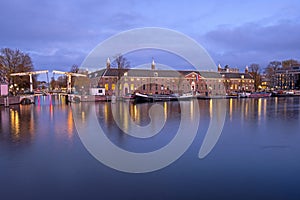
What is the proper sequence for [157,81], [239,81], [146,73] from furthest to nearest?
[239,81] < [157,81] < [146,73]

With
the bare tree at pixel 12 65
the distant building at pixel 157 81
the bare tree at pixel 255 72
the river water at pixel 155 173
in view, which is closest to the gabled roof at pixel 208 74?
the distant building at pixel 157 81

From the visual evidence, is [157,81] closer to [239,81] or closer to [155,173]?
[239,81]

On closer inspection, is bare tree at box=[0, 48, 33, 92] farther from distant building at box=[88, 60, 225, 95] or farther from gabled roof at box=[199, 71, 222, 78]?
gabled roof at box=[199, 71, 222, 78]

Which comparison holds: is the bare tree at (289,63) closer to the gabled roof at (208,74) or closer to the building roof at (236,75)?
the building roof at (236,75)

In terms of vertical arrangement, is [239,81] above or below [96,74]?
below

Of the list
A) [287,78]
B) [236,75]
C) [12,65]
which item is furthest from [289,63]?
[12,65]

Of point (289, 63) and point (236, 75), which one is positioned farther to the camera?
point (289, 63)

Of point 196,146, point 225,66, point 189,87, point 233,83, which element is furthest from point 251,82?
point 196,146

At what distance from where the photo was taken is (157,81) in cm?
7412

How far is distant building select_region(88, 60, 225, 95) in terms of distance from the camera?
68688 mm

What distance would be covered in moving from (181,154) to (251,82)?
90.0m

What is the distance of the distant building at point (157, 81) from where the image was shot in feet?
225

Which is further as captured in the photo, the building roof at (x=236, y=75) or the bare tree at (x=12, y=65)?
the building roof at (x=236, y=75)

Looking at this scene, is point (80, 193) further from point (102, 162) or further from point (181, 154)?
point (181, 154)
